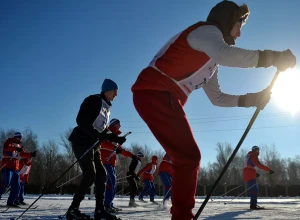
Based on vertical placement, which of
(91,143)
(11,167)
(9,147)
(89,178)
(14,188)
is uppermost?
(9,147)

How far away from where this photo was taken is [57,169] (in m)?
60.5

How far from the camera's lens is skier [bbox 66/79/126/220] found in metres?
4.40

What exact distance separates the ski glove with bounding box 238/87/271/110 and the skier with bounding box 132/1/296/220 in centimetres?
35

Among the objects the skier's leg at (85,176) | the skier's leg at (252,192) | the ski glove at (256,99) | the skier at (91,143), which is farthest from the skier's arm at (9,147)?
the ski glove at (256,99)

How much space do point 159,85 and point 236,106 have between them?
2.98 ft

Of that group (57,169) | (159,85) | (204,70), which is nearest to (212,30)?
(204,70)

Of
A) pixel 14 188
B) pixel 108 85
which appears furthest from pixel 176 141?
pixel 14 188

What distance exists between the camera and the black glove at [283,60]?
213cm

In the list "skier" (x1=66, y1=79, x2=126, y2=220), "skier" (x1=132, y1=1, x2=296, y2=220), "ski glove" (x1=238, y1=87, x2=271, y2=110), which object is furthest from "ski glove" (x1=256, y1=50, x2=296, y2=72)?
"skier" (x1=66, y1=79, x2=126, y2=220)

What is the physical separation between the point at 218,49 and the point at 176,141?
2.15 feet

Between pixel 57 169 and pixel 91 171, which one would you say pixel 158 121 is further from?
pixel 57 169

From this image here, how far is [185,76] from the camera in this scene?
2195 millimetres

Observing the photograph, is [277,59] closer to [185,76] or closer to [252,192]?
[185,76]

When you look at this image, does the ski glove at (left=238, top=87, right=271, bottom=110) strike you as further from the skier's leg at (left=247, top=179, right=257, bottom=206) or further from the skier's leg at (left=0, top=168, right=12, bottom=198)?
the skier's leg at (left=0, top=168, right=12, bottom=198)
